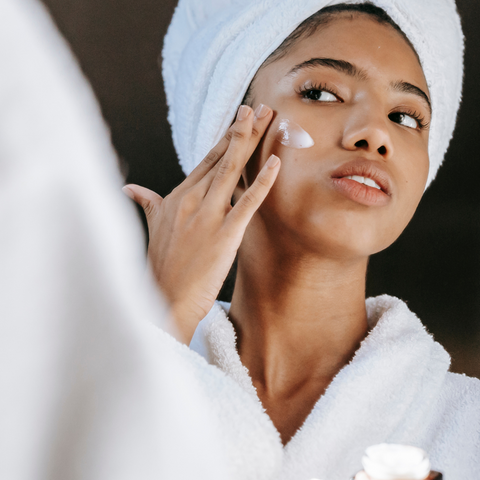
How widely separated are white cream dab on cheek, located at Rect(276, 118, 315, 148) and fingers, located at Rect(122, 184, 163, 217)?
0.19 m

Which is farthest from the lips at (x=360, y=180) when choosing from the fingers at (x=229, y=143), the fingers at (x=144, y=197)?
the fingers at (x=144, y=197)

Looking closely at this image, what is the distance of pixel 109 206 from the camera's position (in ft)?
2.00

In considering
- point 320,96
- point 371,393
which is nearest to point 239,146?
point 320,96

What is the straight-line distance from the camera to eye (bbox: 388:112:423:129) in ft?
2.09

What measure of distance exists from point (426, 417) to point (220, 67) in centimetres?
53

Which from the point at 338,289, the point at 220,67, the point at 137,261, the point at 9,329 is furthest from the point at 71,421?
the point at 220,67

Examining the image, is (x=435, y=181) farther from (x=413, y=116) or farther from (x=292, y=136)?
(x=292, y=136)

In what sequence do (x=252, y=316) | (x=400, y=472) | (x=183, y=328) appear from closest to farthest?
1. (x=400, y=472)
2. (x=183, y=328)
3. (x=252, y=316)

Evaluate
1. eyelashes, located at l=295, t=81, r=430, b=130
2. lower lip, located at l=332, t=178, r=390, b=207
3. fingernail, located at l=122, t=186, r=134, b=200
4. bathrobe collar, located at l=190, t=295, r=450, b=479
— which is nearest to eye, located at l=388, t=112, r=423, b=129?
eyelashes, located at l=295, t=81, r=430, b=130

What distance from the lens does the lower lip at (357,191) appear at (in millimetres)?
579

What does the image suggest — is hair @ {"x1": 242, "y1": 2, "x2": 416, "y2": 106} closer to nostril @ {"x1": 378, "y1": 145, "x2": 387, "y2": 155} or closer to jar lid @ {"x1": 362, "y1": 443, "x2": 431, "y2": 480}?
nostril @ {"x1": 378, "y1": 145, "x2": 387, "y2": 155}

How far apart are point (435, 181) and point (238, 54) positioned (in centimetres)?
33

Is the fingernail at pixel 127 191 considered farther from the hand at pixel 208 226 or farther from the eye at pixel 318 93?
the eye at pixel 318 93

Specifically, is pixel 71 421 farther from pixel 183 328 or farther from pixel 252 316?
pixel 252 316
